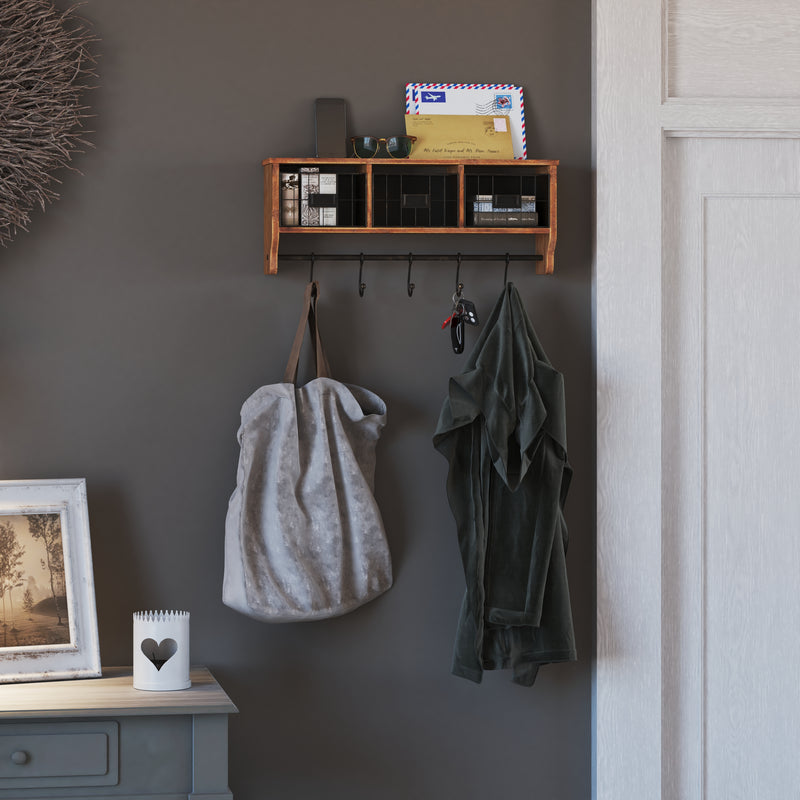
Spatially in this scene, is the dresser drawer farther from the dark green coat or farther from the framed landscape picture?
the dark green coat

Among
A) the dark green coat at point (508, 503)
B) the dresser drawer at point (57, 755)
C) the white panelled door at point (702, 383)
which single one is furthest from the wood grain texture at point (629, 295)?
the dresser drawer at point (57, 755)

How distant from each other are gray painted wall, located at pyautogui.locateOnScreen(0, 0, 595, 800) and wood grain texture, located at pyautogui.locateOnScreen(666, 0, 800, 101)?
0.24m

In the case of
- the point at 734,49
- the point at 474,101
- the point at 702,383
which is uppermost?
the point at 734,49

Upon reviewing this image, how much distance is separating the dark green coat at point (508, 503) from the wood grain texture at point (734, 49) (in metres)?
0.75

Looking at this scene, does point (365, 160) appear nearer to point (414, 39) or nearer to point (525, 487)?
point (414, 39)

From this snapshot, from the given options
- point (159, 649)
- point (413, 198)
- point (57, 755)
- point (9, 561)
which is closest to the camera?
point (57, 755)

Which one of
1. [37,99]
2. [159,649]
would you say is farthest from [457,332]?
[37,99]

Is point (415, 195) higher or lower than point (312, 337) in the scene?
higher

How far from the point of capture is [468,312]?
2346 millimetres

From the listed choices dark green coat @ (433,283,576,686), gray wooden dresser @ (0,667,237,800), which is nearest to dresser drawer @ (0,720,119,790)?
gray wooden dresser @ (0,667,237,800)

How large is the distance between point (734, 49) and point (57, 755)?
7.30 feet

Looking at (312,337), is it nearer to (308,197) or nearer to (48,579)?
(308,197)

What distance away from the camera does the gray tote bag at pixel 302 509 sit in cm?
225

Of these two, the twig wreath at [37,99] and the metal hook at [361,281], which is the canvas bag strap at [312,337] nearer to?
the metal hook at [361,281]
